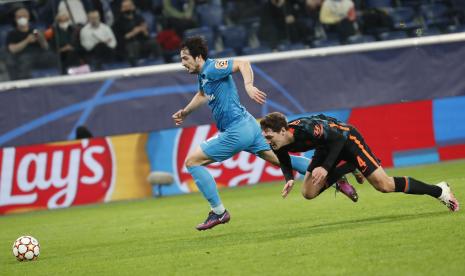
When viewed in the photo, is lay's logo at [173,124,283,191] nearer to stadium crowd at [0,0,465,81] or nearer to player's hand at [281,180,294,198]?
stadium crowd at [0,0,465,81]

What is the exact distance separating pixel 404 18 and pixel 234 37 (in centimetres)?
409

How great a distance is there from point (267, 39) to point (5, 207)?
6.87 metres

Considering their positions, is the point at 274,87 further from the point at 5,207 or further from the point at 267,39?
the point at 5,207

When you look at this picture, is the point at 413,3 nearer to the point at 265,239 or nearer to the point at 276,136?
the point at 276,136

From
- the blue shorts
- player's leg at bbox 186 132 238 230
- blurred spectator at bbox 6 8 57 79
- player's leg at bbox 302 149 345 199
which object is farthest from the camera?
blurred spectator at bbox 6 8 57 79

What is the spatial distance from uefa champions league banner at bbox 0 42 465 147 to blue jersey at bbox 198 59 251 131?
368 inches

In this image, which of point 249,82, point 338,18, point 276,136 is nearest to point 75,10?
point 338,18

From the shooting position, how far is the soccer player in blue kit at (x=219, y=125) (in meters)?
11.2

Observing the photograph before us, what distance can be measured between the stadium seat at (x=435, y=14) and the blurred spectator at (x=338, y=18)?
1.79m

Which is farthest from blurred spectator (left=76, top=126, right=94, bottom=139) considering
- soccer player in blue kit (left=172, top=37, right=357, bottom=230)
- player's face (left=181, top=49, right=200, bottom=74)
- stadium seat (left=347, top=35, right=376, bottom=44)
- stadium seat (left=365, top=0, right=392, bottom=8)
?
player's face (left=181, top=49, right=200, bottom=74)

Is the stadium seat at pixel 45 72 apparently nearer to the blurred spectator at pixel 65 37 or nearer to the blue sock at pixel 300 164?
the blurred spectator at pixel 65 37

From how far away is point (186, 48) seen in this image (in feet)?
37.0

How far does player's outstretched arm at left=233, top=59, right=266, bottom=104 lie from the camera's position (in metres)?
9.97

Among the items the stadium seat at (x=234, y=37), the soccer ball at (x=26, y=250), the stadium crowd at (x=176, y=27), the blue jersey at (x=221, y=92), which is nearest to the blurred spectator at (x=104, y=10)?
the stadium crowd at (x=176, y=27)
